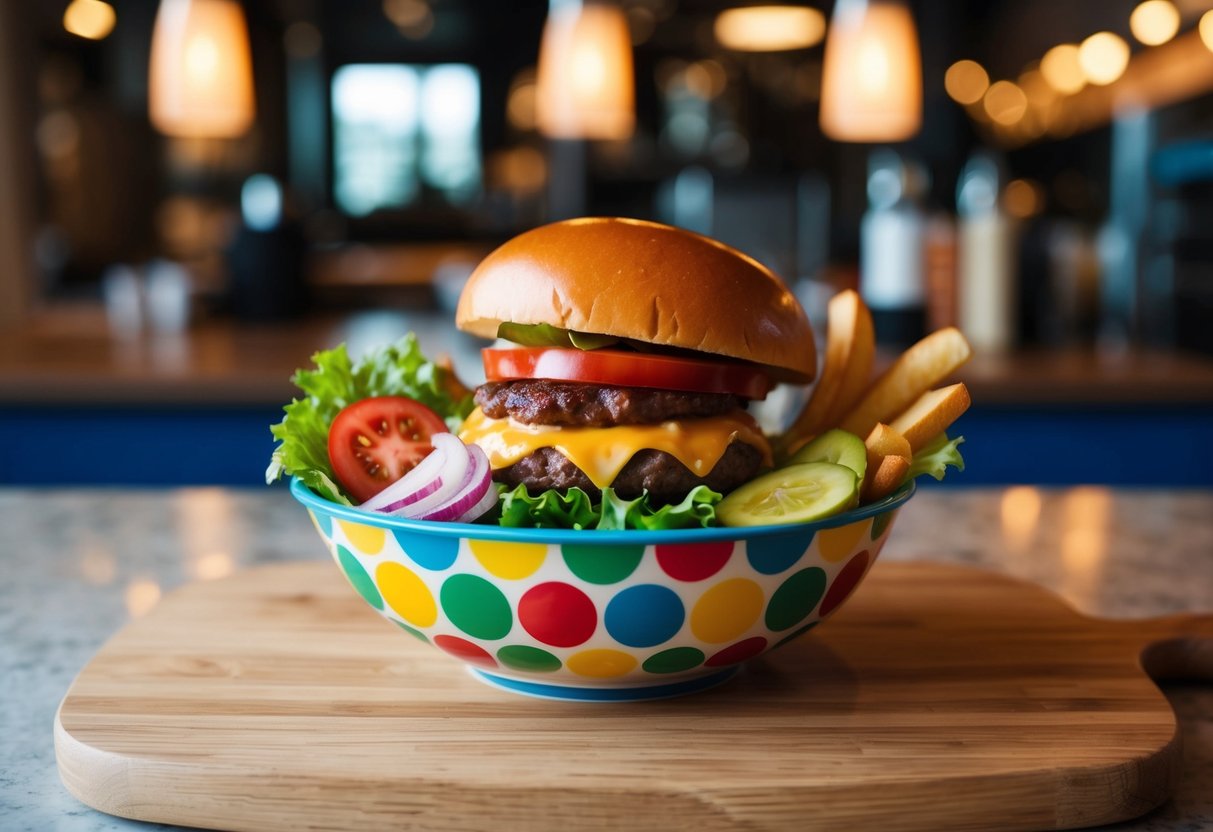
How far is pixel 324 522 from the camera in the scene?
3.24 feet

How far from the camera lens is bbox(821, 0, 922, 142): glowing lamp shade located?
3.68 m

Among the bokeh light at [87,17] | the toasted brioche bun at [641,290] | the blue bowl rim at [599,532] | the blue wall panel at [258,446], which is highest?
the bokeh light at [87,17]

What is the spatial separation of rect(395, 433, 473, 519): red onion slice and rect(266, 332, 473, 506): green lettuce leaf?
14 cm

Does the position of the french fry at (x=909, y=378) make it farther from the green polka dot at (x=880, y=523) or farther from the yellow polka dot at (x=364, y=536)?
the yellow polka dot at (x=364, y=536)

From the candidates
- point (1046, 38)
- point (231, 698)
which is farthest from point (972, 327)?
point (1046, 38)

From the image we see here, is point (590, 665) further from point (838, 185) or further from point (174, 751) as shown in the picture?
point (838, 185)

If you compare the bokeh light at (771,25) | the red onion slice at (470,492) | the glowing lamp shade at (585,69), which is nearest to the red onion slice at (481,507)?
the red onion slice at (470,492)

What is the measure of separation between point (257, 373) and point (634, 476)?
2253mm

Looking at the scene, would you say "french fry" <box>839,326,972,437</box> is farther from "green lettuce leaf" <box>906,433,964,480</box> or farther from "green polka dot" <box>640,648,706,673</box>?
"green polka dot" <box>640,648,706,673</box>

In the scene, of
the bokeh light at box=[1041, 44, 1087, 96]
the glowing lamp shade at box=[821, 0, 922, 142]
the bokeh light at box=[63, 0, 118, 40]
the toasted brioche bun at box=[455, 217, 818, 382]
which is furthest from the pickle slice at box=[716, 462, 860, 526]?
the bokeh light at box=[63, 0, 118, 40]

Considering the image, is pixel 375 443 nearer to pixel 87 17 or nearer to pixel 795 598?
pixel 795 598

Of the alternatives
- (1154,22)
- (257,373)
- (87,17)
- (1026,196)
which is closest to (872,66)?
(257,373)

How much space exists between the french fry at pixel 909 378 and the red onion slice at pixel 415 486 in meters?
0.43

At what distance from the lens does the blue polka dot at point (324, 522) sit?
3.21ft
